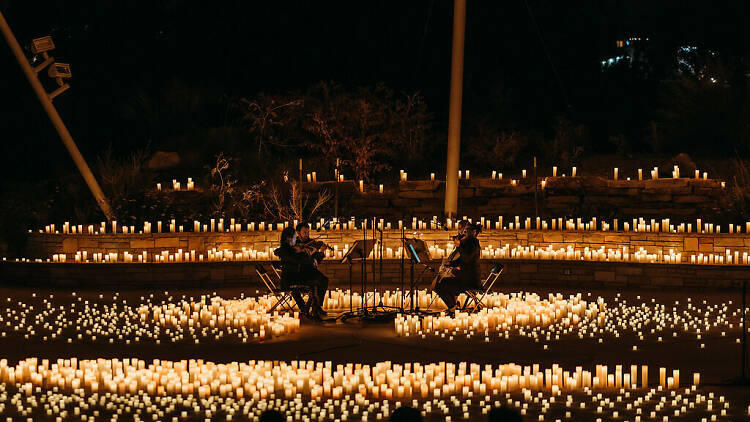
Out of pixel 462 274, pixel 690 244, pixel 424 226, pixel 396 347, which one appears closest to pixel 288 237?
pixel 462 274

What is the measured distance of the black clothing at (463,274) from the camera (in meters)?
11.8

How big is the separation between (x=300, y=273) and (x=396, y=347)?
2.16 meters

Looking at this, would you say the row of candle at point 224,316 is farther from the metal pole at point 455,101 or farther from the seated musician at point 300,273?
the metal pole at point 455,101

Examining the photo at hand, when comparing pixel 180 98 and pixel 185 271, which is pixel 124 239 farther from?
pixel 180 98

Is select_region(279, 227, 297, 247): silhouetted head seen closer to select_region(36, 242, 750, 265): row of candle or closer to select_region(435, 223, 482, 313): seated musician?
select_region(435, 223, 482, 313): seated musician

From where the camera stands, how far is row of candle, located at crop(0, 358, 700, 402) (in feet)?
26.3

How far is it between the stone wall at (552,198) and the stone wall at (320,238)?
1.82 m

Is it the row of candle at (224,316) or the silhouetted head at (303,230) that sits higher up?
the silhouetted head at (303,230)

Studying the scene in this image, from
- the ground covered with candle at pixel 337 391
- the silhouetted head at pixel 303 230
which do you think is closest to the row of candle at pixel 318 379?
the ground covered with candle at pixel 337 391

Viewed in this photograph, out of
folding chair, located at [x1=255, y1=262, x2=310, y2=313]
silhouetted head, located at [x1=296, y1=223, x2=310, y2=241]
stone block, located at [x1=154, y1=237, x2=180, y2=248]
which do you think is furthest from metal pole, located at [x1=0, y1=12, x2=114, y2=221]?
silhouetted head, located at [x1=296, y1=223, x2=310, y2=241]

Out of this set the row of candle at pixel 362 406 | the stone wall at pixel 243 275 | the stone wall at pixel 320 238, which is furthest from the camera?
the stone wall at pixel 320 238

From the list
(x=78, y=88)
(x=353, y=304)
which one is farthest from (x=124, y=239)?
(x=78, y=88)

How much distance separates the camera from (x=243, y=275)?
14.7m

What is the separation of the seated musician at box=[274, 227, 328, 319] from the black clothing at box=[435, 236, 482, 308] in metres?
1.34
